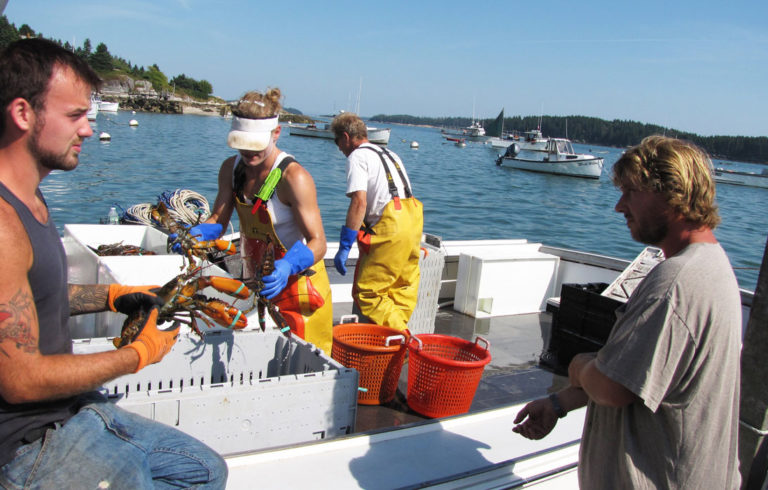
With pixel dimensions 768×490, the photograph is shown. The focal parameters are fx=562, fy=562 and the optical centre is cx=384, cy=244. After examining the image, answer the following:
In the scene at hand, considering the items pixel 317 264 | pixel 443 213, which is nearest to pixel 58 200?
pixel 443 213

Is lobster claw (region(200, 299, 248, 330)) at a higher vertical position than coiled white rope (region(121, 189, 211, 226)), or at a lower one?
higher

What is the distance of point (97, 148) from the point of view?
33.4m

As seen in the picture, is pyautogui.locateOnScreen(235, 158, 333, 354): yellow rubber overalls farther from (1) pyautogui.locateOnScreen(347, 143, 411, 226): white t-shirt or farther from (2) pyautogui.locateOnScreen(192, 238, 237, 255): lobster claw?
(1) pyautogui.locateOnScreen(347, 143, 411, 226): white t-shirt

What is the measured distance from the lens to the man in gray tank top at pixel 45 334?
1428 mm

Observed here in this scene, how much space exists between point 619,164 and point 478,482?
1356 mm

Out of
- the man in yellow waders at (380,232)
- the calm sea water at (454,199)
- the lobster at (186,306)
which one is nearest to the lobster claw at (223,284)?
the lobster at (186,306)

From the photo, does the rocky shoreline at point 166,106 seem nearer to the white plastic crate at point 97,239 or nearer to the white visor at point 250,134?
the white plastic crate at point 97,239

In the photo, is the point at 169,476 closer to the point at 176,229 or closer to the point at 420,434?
the point at 420,434

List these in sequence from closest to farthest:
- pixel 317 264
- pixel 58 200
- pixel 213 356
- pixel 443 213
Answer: pixel 213 356 → pixel 317 264 → pixel 58 200 → pixel 443 213

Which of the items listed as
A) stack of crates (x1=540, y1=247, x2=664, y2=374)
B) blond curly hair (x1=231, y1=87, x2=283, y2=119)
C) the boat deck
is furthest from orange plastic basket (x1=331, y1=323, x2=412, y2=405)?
stack of crates (x1=540, y1=247, x2=664, y2=374)

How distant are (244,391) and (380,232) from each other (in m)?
1.97

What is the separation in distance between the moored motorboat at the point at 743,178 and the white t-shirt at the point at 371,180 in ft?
187

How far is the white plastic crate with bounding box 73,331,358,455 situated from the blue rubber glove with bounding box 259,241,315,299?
1.27ft

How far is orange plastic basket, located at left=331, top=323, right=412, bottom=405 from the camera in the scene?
12.2ft
